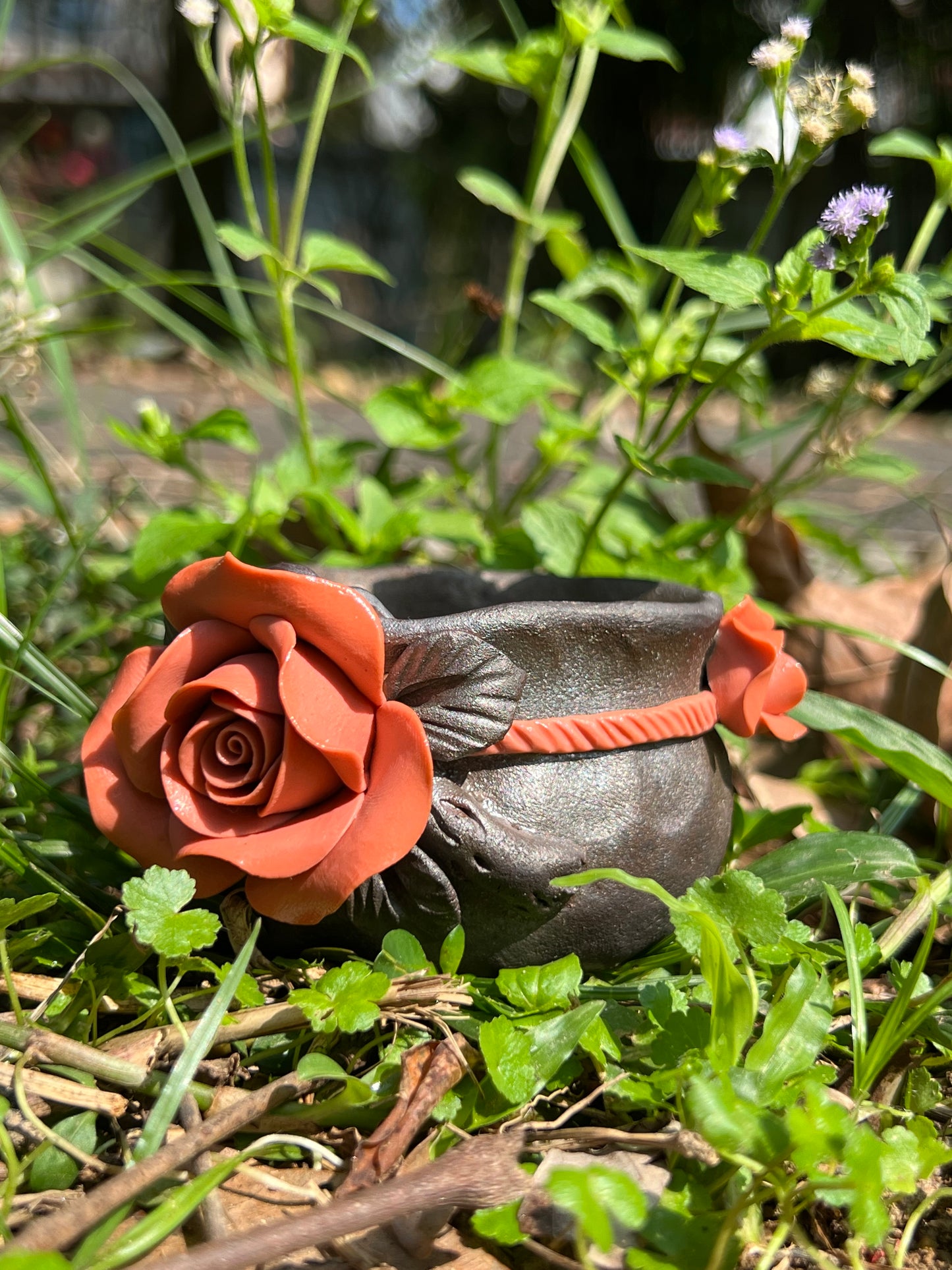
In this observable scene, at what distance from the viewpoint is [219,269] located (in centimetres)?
192

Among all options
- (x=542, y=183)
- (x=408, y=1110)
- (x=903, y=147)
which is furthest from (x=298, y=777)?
(x=542, y=183)

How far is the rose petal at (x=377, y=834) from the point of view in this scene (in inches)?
34.3

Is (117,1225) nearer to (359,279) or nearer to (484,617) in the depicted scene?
(484,617)

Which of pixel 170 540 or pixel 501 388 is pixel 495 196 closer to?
pixel 501 388

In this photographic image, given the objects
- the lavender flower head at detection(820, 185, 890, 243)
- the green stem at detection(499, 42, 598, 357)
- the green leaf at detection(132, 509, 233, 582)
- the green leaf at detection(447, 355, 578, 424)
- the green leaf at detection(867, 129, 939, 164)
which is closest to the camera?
the lavender flower head at detection(820, 185, 890, 243)

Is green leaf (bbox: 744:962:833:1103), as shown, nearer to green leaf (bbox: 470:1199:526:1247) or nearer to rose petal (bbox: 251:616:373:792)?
green leaf (bbox: 470:1199:526:1247)

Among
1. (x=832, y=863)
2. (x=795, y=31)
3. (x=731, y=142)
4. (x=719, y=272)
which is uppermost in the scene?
(x=795, y=31)

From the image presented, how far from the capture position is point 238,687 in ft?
2.94

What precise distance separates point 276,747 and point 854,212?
0.71 meters

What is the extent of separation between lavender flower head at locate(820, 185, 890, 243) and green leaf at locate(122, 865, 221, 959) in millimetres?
813

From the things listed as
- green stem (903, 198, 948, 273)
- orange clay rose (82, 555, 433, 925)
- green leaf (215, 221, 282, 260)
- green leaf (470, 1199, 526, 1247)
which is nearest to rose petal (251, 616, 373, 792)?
orange clay rose (82, 555, 433, 925)

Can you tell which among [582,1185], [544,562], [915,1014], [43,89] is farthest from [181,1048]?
[43,89]

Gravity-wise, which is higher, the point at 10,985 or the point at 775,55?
the point at 775,55

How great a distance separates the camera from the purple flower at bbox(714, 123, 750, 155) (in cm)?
112
